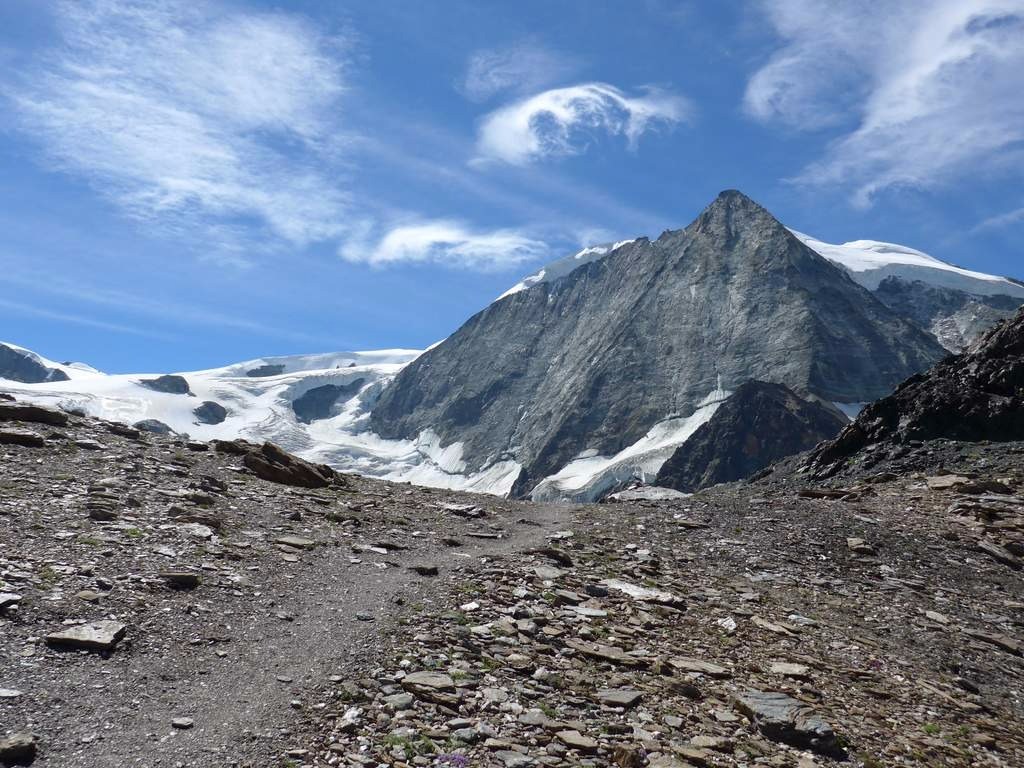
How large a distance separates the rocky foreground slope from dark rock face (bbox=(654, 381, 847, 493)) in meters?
147

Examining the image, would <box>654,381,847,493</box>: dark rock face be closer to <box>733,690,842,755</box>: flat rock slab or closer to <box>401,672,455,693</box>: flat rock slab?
<box>733,690,842,755</box>: flat rock slab

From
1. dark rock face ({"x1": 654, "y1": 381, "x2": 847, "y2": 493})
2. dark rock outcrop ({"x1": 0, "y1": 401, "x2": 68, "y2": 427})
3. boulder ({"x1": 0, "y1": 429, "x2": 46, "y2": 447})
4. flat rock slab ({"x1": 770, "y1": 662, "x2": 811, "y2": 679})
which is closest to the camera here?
flat rock slab ({"x1": 770, "y1": 662, "x2": 811, "y2": 679})

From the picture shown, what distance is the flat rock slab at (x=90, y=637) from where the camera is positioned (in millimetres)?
9391

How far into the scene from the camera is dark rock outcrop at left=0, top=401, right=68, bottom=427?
21719 mm

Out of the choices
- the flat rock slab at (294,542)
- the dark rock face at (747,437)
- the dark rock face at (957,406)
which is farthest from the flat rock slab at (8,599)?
the dark rock face at (747,437)

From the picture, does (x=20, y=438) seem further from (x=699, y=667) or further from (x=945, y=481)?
(x=945, y=481)

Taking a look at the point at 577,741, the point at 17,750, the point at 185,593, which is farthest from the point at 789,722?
the point at 185,593

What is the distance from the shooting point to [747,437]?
16875 cm

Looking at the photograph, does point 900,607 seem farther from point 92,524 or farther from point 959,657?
point 92,524

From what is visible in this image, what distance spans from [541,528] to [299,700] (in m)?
14.4

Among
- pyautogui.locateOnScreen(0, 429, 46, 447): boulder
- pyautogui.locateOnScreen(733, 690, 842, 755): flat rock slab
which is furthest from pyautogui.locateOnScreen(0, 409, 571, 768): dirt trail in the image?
pyautogui.locateOnScreen(733, 690, 842, 755): flat rock slab

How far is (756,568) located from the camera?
18.4 meters

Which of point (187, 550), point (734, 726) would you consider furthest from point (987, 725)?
point (187, 550)

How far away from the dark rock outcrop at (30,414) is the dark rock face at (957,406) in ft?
105
